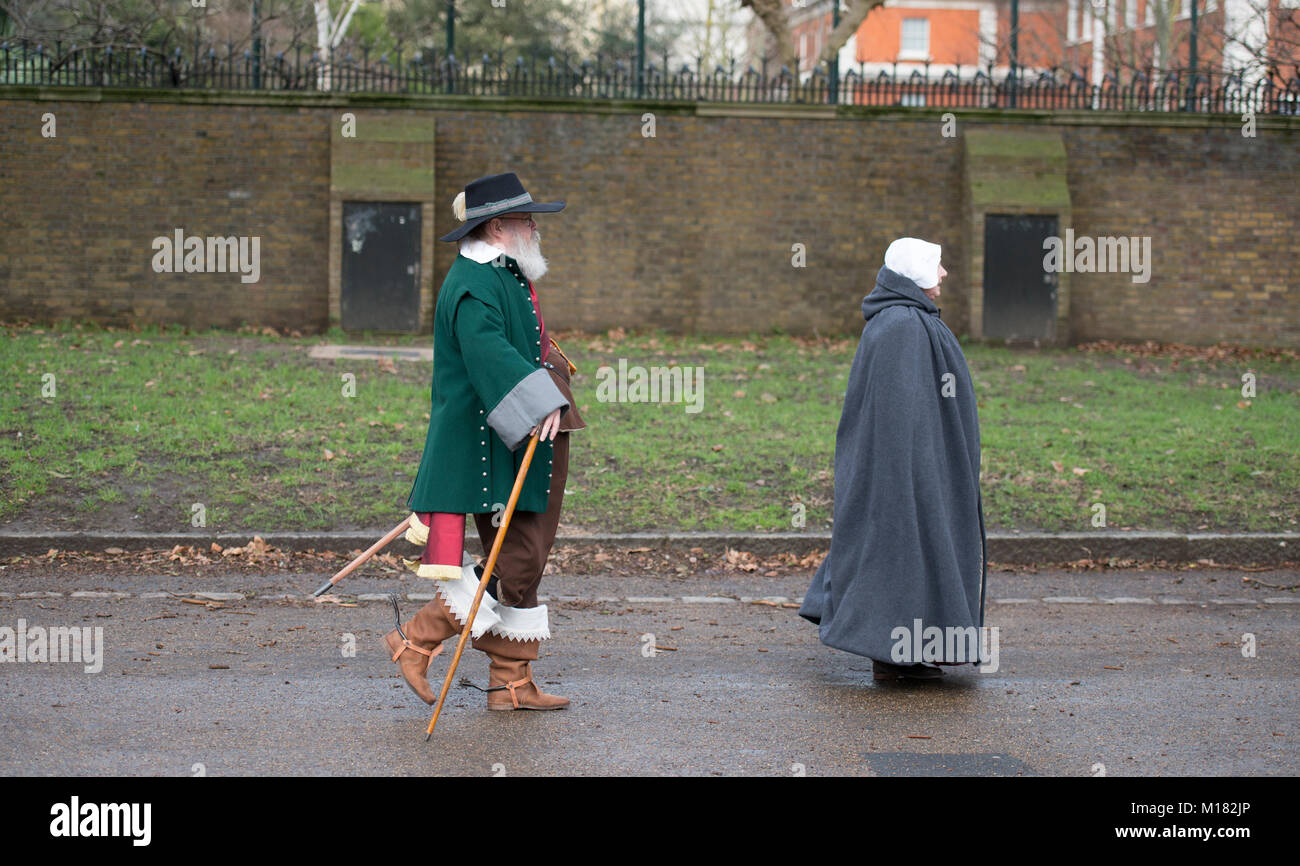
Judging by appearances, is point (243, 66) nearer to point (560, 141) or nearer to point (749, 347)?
point (560, 141)

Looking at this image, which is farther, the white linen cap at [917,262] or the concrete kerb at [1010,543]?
the concrete kerb at [1010,543]

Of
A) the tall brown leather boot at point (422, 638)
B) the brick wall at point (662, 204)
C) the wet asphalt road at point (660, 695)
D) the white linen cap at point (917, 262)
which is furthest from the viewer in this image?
the brick wall at point (662, 204)

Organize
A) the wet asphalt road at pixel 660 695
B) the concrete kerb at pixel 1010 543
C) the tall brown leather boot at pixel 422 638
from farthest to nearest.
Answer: the concrete kerb at pixel 1010 543 < the tall brown leather boot at pixel 422 638 < the wet asphalt road at pixel 660 695

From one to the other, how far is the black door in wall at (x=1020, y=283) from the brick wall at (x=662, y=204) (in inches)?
22.9

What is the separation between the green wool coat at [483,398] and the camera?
16.5 feet

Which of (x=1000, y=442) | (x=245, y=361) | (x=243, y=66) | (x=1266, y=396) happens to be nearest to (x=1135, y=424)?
(x=1000, y=442)

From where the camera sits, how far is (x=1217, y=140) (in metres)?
17.6

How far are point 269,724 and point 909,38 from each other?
2247 inches

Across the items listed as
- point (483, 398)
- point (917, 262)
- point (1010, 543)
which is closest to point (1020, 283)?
point (1010, 543)

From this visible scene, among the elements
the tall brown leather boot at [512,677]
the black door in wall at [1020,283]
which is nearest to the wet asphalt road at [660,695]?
the tall brown leather boot at [512,677]

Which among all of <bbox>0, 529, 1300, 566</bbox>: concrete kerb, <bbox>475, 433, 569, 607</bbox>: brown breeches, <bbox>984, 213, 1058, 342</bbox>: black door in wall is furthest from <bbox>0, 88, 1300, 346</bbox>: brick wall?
<bbox>475, 433, 569, 607</bbox>: brown breeches

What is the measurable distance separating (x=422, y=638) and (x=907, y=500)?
223 centimetres

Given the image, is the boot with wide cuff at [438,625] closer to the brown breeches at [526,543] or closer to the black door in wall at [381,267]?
the brown breeches at [526,543]

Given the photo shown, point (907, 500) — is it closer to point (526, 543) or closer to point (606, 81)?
point (526, 543)
